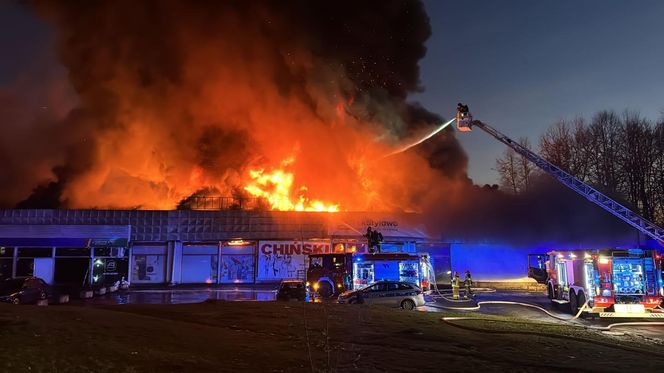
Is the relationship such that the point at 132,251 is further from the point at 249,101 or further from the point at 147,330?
the point at 147,330

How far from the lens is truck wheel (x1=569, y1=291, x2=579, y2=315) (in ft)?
61.5

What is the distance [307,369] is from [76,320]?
4.85 metres

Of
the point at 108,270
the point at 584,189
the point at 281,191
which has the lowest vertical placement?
the point at 108,270

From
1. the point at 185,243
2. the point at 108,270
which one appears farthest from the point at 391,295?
the point at 108,270

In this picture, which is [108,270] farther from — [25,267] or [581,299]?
[581,299]

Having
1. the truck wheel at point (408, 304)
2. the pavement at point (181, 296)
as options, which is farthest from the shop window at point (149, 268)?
the truck wheel at point (408, 304)

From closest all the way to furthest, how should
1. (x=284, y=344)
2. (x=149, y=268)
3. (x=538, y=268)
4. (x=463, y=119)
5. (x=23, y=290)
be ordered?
(x=284, y=344), (x=23, y=290), (x=463, y=119), (x=538, y=268), (x=149, y=268)

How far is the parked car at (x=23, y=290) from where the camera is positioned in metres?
18.3

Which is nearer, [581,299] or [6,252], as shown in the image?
[581,299]

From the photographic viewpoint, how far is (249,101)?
3994 centimetres

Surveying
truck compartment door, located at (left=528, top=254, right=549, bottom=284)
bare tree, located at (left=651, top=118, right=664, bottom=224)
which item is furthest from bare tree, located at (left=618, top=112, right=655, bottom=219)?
truck compartment door, located at (left=528, top=254, right=549, bottom=284)

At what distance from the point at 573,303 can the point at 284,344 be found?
14.3 meters

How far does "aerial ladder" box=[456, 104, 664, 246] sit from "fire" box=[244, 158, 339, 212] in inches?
601

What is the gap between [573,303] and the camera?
62.5 feet
